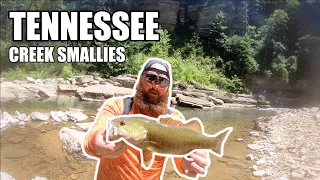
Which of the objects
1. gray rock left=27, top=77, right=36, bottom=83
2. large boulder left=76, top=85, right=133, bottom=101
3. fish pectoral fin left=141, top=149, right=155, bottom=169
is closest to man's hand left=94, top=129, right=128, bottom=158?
fish pectoral fin left=141, top=149, right=155, bottom=169

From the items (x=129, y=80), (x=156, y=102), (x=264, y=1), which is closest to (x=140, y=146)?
(x=156, y=102)

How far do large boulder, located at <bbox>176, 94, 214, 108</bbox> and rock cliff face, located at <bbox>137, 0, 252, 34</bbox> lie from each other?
0.59 m

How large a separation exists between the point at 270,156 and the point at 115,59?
1.59m

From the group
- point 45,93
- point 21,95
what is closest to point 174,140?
point 45,93

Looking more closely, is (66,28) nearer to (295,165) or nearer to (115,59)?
(115,59)

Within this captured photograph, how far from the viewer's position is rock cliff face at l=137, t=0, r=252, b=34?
2.70m

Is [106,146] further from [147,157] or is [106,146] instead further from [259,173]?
[259,173]

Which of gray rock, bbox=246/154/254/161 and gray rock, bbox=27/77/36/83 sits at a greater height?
gray rock, bbox=27/77/36/83

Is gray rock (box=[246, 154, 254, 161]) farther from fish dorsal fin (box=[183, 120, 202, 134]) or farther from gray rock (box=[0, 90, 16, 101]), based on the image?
gray rock (box=[0, 90, 16, 101])

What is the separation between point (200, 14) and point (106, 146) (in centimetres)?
197

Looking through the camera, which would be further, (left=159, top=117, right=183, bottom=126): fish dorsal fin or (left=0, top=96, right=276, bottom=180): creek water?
(left=0, top=96, right=276, bottom=180): creek water

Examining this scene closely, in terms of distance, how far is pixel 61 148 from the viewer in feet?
9.23

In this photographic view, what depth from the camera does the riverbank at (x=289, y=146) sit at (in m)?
2.68

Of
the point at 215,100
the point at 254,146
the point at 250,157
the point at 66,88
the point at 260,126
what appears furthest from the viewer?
the point at 66,88
